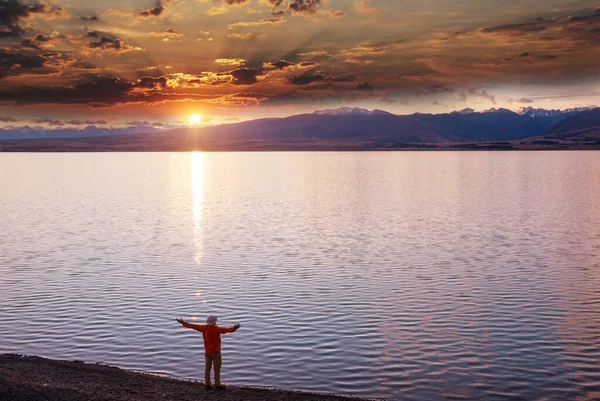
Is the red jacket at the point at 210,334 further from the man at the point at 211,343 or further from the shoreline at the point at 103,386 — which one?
the shoreline at the point at 103,386

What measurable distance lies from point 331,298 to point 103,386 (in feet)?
55.4

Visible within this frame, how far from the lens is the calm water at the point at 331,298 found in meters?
24.3

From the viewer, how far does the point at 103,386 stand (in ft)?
67.2

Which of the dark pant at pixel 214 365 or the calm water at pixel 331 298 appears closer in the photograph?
the dark pant at pixel 214 365

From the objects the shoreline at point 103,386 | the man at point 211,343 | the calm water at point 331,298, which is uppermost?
the man at point 211,343

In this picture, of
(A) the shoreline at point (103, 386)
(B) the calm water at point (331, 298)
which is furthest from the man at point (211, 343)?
(B) the calm water at point (331, 298)

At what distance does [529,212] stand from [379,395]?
66.0 m

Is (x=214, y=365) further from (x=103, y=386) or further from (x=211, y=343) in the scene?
(x=103, y=386)

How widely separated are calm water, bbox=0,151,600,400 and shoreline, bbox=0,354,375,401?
178cm

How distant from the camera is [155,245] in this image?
55.9 meters

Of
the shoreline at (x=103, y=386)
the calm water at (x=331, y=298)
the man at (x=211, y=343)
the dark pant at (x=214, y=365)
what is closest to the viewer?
the shoreline at (x=103, y=386)

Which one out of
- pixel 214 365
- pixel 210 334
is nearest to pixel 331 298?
pixel 214 365

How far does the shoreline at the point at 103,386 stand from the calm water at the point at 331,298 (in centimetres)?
178

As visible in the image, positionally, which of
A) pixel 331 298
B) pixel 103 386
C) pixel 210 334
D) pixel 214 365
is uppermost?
pixel 210 334
